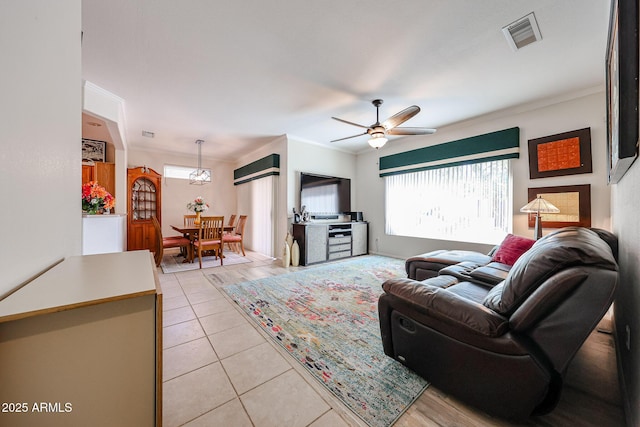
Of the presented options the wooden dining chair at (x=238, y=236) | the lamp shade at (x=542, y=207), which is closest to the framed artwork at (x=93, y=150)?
the wooden dining chair at (x=238, y=236)

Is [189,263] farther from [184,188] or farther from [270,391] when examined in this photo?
[270,391]

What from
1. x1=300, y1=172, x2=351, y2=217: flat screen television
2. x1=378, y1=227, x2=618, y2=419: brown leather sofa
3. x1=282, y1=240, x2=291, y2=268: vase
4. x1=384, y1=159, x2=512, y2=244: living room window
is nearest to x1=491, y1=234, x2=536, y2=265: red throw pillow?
x1=384, y1=159, x2=512, y2=244: living room window

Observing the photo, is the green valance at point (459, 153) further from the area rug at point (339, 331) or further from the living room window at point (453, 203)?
the area rug at point (339, 331)

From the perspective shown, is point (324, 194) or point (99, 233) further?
point (324, 194)

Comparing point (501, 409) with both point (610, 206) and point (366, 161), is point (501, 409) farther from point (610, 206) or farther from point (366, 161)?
point (366, 161)

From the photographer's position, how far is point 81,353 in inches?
25.8

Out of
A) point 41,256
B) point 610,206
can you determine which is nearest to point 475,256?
point 610,206

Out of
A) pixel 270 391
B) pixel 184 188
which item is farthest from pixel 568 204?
pixel 184 188

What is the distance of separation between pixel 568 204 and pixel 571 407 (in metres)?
2.85

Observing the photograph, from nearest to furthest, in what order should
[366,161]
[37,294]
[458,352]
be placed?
[37,294] → [458,352] → [366,161]

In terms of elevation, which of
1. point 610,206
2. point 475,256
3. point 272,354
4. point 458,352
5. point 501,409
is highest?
point 610,206

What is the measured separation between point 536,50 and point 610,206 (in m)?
2.12

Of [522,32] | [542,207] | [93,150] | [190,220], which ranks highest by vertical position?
[522,32]

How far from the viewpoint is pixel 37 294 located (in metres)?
0.67
